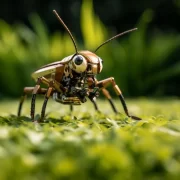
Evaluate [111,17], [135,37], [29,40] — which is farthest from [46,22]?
[135,37]

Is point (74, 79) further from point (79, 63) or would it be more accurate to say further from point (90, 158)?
point (90, 158)

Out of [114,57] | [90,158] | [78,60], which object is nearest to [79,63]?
[78,60]

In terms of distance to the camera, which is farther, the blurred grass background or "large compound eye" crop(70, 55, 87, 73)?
"large compound eye" crop(70, 55, 87, 73)

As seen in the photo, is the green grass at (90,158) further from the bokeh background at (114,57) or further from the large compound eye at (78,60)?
the bokeh background at (114,57)

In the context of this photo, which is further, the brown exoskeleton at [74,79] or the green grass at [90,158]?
the brown exoskeleton at [74,79]

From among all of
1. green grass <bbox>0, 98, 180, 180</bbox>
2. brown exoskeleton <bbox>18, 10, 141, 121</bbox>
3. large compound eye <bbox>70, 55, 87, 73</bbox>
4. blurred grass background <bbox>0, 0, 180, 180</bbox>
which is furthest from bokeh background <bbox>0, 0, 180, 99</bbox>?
green grass <bbox>0, 98, 180, 180</bbox>

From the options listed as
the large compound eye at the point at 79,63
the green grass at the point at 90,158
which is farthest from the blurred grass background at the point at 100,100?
the large compound eye at the point at 79,63

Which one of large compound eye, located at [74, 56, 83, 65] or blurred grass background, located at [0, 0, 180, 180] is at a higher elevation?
large compound eye, located at [74, 56, 83, 65]

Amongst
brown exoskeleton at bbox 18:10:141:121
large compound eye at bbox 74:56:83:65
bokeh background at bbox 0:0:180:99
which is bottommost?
bokeh background at bbox 0:0:180:99

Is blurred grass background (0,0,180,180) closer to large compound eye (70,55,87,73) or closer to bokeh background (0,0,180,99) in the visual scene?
bokeh background (0,0,180,99)
